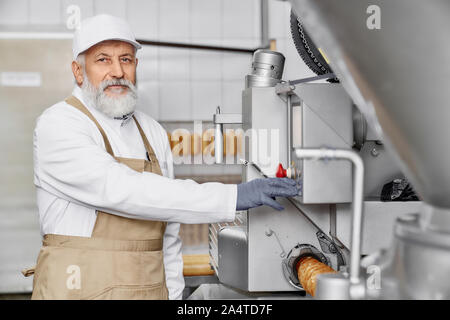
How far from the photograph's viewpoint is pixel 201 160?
9.28 feet

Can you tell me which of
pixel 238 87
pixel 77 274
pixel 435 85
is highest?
pixel 238 87

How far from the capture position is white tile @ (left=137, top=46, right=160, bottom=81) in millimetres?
2812

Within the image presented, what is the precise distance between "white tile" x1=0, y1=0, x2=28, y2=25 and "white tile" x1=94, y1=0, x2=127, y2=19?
409 millimetres

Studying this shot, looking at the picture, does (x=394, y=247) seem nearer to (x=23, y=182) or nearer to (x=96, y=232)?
(x=96, y=232)

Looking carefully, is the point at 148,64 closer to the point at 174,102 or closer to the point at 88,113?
the point at 174,102

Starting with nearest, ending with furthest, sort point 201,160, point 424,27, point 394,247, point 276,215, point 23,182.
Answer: point 424,27 < point 394,247 < point 276,215 < point 23,182 < point 201,160

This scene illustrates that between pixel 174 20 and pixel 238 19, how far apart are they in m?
0.39

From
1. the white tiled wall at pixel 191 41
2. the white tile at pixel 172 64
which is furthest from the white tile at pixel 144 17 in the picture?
the white tile at pixel 172 64

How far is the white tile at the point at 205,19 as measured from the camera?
9.38 feet

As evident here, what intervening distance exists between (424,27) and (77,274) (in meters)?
1.00

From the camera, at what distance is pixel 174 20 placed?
285 centimetres

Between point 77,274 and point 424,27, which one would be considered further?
point 77,274

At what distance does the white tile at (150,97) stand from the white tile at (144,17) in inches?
11.2

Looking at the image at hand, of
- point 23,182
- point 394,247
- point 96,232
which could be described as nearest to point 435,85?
point 394,247
